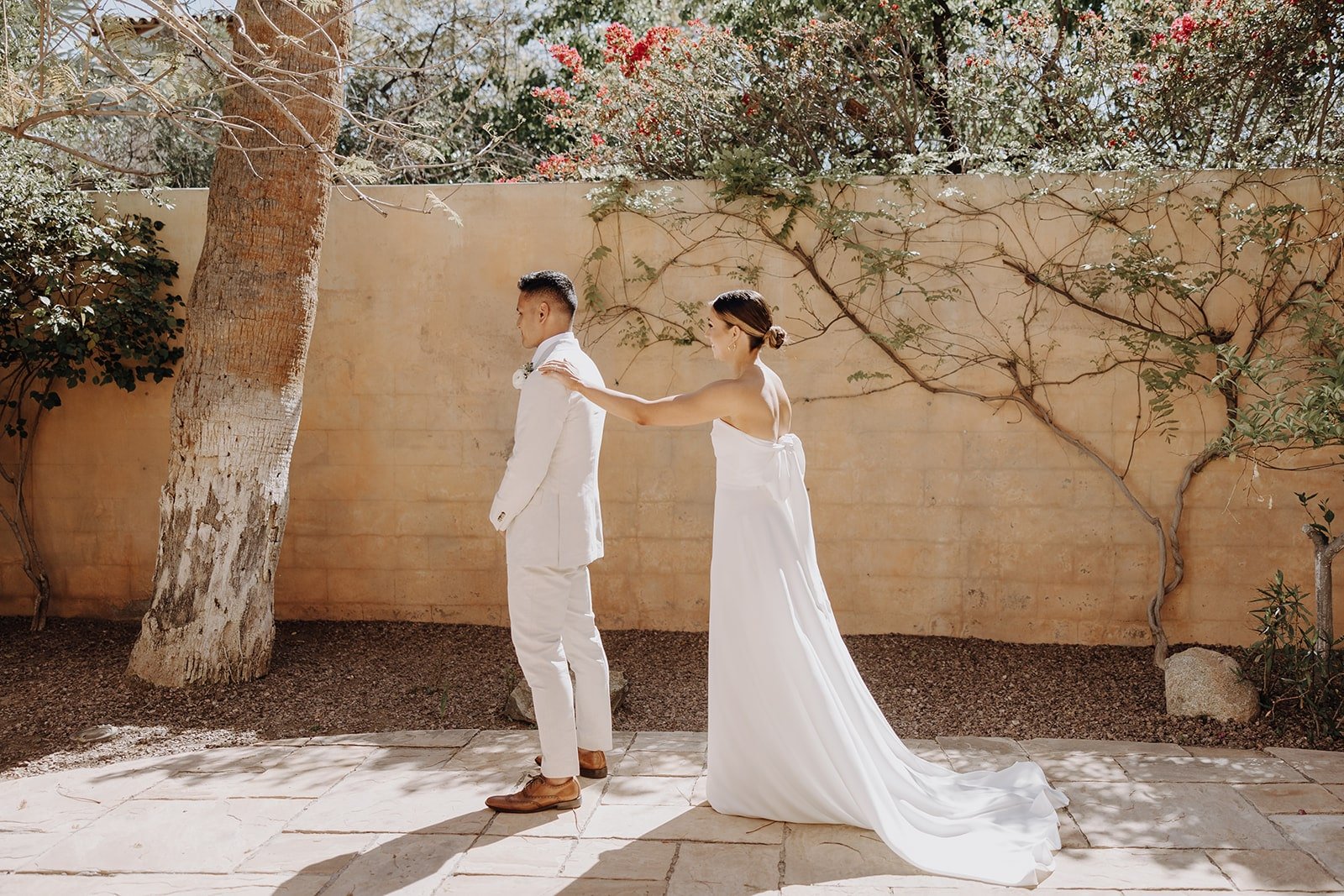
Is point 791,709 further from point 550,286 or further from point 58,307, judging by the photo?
point 58,307

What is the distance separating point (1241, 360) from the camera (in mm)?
4484

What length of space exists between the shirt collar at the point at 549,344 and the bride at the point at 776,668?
0.44ft

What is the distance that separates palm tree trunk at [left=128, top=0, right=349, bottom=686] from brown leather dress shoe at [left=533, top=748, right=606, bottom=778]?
6.08 feet

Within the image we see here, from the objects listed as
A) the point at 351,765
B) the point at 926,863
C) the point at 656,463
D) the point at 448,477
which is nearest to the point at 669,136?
the point at 656,463

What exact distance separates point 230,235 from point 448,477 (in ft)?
5.46

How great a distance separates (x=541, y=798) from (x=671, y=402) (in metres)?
1.35

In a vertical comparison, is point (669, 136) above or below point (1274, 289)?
above

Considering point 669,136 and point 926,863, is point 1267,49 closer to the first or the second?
point 669,136


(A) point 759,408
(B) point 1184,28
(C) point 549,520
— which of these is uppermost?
(B) point 1184,28

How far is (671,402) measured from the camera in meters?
3.36

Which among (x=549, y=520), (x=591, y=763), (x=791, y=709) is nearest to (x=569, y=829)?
(x=591, y=763)

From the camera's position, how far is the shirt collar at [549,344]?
3.46 meters

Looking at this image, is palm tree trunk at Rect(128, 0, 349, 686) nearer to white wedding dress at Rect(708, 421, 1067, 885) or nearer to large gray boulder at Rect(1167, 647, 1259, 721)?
white wedding dress at Rect(708, 421, 1067, 885)

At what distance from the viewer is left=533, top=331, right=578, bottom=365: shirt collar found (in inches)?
136
